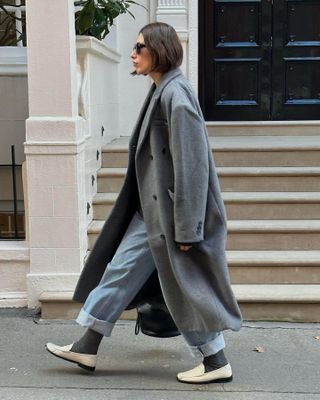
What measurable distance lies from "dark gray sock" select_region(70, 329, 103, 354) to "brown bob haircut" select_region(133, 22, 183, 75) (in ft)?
4.88

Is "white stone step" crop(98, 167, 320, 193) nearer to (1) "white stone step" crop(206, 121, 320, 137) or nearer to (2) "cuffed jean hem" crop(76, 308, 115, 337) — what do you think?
(1) "white stone step" crop(206, 121, 320, 137)

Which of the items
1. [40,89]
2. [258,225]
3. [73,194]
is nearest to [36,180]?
[73,194]

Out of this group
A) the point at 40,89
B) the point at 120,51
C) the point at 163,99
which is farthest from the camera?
the point at 120,51

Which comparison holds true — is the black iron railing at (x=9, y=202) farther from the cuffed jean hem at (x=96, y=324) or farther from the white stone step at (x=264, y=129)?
the cuffed jean hem at (x=96, y=324)

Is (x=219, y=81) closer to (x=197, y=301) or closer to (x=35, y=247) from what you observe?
(x=35, y=247)

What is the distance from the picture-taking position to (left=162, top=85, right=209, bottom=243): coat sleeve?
3521 millimetres

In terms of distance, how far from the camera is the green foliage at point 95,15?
5.59 m

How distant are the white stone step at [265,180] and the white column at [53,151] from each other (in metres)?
1.02

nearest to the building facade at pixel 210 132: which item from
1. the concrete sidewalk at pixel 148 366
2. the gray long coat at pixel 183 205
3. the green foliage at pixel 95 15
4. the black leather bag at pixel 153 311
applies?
the green foliage at pixel 95 15

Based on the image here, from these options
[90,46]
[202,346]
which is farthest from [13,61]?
[202,346]

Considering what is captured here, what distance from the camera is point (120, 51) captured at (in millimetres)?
7348

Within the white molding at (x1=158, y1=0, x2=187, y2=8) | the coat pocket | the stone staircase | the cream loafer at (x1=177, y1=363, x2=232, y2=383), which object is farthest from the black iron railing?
the coat pocket

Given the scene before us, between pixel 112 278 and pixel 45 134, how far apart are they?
1.45 m

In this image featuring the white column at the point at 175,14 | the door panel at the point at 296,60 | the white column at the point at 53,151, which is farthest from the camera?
the door panel at the point at 296,60
